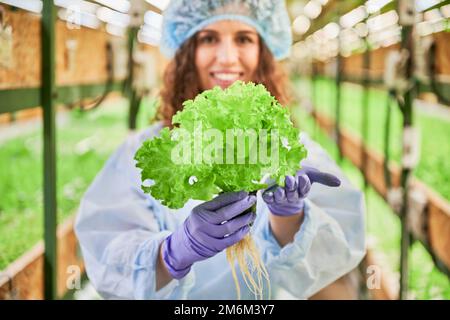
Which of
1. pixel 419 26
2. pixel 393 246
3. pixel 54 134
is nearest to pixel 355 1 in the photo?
pixel 419 26

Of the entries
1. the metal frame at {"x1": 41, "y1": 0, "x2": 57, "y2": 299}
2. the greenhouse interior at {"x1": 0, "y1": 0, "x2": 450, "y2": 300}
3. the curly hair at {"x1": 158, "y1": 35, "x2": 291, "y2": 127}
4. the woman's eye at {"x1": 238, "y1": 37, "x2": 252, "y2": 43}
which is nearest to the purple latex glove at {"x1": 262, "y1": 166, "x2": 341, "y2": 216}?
the greenhouse interior at {"x1": 0, "y1": 0, "x2": 450, "y2": 300}

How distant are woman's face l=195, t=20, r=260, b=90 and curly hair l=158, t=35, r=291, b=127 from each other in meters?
0.02

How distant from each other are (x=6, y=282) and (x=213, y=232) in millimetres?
818

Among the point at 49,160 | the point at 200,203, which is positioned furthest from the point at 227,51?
the point at 49,160

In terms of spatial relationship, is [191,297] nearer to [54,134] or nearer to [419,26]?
[54,134]

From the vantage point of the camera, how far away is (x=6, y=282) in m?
1.82

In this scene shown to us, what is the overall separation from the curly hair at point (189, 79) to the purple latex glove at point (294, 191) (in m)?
0.26

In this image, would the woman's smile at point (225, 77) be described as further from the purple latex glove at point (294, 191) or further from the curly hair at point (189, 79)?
the purple latex glove at point (294, 191)

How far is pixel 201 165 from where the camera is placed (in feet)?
4.11

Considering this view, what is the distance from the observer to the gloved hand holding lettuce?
1254 millimetres

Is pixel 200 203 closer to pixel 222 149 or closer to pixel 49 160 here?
pixel 222 149

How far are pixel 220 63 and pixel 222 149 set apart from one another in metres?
0.40

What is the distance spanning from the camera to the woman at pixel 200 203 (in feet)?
5.14
